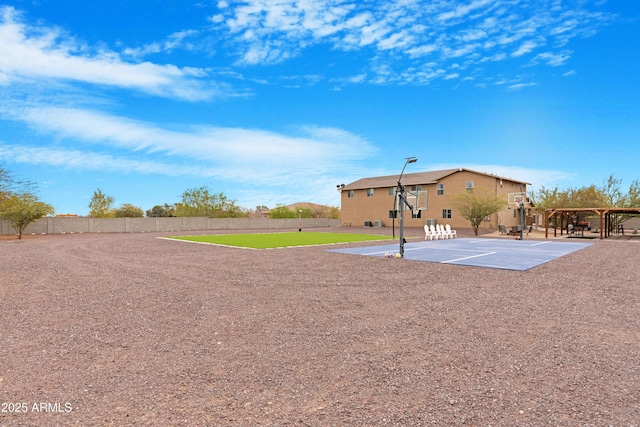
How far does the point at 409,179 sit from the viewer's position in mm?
49062

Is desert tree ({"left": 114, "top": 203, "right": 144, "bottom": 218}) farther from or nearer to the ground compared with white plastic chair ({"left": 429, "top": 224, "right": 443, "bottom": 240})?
farther from the ground

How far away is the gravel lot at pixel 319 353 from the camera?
3209 millimetres

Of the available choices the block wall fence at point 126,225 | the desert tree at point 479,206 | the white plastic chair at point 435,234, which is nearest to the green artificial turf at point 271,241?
the white plastic chair at point 435,234

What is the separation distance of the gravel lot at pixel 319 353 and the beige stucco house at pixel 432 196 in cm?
2882

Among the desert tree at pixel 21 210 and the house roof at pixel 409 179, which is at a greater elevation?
the house roof at pixel 409 179

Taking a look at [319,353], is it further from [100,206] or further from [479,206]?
[100,206]

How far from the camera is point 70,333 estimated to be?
5.30 meters

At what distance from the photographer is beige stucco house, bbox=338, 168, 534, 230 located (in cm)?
4051

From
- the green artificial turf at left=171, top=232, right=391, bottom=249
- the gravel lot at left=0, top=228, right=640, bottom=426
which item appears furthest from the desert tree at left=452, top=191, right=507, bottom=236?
the gravel lot at left=0, top=228, right=640, bottom=426

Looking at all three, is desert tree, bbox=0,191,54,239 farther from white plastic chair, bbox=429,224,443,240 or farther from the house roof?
the house roof

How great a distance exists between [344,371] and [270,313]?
8.44ft

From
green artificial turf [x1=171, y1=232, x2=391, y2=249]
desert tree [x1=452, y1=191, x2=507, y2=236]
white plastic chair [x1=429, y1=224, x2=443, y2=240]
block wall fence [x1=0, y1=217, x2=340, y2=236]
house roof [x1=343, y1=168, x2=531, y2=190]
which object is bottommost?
green artificial turf [x1=171, y1=232, x2=391, y2=249]

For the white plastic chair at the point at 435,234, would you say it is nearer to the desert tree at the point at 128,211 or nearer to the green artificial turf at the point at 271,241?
the green artificial turf at the point at 271,241

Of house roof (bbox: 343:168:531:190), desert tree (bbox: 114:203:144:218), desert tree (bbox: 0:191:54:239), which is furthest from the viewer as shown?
desert tree (bbox: 114:203:144:218)
